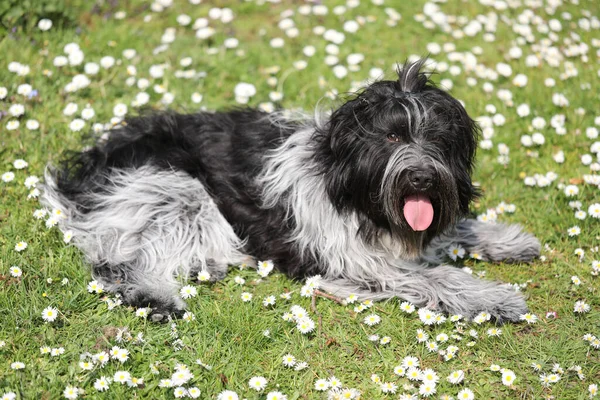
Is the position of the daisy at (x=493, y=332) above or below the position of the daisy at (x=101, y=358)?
below

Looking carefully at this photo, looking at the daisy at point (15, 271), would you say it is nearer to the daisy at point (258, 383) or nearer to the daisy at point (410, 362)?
the daisy at point (258, 383)

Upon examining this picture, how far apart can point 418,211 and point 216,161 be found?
5.15ft

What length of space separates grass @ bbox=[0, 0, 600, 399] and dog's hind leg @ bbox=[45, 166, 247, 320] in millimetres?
169

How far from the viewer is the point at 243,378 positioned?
12.4 ft

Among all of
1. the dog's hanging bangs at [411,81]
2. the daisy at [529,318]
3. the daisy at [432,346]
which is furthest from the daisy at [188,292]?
the daisy at [529,318]

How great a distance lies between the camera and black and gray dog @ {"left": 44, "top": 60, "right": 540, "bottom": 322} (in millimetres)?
4012

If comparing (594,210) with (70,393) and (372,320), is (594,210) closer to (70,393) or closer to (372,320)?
(372,320)

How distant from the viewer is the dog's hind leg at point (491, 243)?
4875mm

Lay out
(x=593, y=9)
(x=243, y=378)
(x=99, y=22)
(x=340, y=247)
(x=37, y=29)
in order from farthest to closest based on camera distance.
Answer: (x=593, y=9) → (x=99, y=22) → (x=37, y=29) → (x=340, y=247) → (x=243, y=378)

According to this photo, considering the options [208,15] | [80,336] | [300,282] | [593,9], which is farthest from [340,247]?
[593,9]

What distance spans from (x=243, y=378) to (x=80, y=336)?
97 cm

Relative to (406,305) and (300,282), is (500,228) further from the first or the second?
(300,282)

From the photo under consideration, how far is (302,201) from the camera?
4.52 metres

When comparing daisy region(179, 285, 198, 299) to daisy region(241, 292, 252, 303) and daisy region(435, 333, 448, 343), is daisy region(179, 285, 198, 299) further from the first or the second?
daisy region(435, 333, 448, 343)
